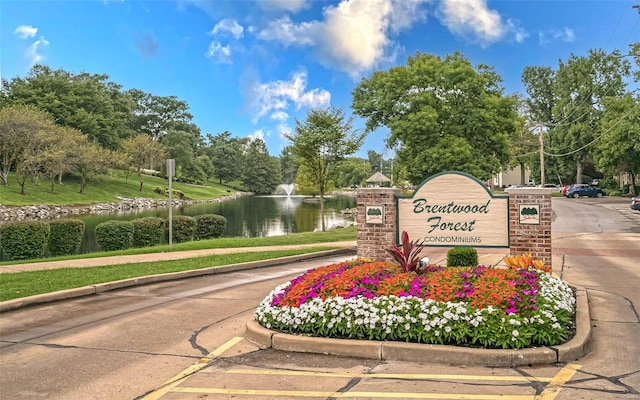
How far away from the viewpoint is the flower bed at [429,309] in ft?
17.5

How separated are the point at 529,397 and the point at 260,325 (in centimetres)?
322

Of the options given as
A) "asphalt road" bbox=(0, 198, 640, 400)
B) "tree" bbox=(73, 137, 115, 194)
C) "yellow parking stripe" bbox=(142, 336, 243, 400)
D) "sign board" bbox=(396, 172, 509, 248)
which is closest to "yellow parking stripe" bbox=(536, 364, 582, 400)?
"asphalt road" bbox=(0, 198, 640, 400)

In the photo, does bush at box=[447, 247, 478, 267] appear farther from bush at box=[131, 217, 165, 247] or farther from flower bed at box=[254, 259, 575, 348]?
bush at box=[131, 217, 165, 247]

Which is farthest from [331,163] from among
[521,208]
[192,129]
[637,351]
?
[192,129]

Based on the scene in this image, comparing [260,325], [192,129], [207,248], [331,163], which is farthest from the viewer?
[192,129]

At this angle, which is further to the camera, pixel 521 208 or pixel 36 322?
pixel 521 208

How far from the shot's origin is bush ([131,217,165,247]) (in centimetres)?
1806

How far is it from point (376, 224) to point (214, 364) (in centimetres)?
563

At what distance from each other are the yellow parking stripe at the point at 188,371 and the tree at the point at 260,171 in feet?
353

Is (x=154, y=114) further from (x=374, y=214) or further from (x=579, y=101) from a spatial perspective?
(x=374, y=214)

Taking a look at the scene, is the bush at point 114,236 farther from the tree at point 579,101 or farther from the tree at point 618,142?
the tree at point 579,101

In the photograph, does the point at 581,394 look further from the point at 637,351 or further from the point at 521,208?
the point at 521,208

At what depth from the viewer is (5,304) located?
25.9 ft

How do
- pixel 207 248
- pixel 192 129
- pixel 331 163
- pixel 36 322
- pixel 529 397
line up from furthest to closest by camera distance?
1. pixel 192 129
2. pixel 331 163
3. pixel 207 248
4. pixel 36 322
5. pixel 529 397
